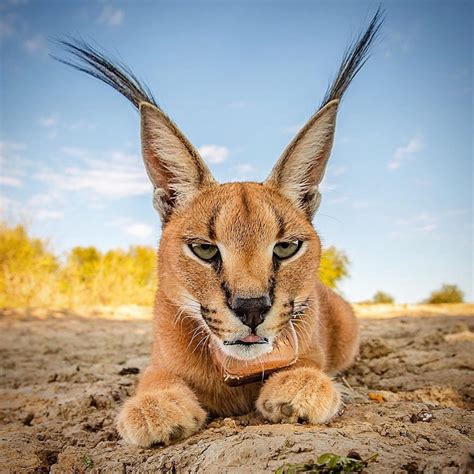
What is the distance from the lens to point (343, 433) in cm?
212

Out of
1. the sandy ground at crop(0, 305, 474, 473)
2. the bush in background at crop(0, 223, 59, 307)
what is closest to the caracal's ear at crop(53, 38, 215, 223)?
the sandy ground at crop(0, 305, 474, 473)

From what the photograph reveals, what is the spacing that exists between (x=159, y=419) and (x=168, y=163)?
1.39 metres

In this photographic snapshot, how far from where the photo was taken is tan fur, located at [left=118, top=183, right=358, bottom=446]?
7.84ft

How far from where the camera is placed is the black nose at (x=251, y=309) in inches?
87.8

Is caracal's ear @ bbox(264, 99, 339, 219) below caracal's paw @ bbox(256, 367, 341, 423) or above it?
above

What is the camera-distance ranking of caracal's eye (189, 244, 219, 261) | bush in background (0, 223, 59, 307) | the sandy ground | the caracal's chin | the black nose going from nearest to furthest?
the sandy ground < the black nose < the caracal's chin < caracal's eye (189, 244, 219, 261) < bush in background (0, 223, 59, 307)

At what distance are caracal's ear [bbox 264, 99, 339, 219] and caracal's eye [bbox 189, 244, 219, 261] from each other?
0.65 metres

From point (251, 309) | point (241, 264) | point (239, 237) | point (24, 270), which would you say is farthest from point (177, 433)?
point (24, 270)

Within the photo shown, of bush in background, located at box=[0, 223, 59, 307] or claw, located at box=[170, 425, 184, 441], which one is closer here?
claw, located at box=[170, 425, 184, 441]

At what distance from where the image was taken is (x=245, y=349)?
7.70ft

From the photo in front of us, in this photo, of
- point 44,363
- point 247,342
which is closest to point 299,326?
point 247,342

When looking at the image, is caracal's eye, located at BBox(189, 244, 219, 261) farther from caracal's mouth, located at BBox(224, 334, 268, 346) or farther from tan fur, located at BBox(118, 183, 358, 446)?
caracal's mouth, located at BBox(224, 334, 268, 346)

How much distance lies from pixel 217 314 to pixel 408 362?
8.88 ft

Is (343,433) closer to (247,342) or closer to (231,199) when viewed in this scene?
(247,342)
